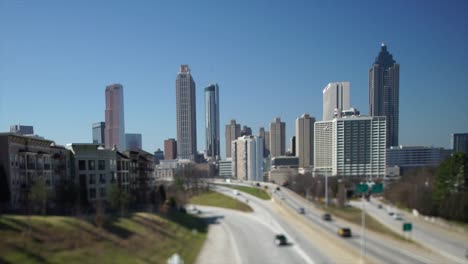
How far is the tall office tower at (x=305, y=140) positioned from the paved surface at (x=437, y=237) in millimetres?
122556

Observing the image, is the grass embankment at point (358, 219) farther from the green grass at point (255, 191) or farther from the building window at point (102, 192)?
the building window at point (102, 192)

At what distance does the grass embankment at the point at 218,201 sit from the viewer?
55966 mm

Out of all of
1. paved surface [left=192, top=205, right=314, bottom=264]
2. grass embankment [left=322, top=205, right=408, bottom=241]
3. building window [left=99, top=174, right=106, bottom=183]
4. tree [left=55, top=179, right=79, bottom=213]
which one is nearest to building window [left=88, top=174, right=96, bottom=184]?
building window [left=99, top=174, right=106, bottom=183]

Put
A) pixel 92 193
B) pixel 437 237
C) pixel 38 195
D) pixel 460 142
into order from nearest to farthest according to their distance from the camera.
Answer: pixel 38 195 < pixel 437 237 < pixel 92 193 < pixel 460 142

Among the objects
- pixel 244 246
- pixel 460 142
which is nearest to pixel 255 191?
pixel 244 246

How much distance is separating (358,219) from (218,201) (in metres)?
29.3

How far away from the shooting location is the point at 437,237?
31516 millimetres

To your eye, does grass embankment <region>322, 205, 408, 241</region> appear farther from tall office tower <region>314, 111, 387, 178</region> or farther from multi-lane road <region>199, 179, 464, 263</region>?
tall office tower <region>314, 111, 387, 178</region>

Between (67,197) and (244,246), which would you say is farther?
(67,197)

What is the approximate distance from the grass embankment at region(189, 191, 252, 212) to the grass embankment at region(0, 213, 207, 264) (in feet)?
92.4

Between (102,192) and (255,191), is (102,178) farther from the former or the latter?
(255,191)

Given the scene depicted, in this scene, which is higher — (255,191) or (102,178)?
(102,178)

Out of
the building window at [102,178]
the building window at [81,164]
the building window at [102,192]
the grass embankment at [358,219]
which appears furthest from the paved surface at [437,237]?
the building window at [81,164]

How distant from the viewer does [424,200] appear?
A: 140 feet
